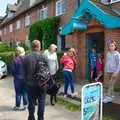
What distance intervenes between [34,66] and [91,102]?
2.19 metres

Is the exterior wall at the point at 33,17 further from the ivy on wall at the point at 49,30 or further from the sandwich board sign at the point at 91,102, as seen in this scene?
the sandwich board sign at the point at 91,102

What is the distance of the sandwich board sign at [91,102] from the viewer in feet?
19.0

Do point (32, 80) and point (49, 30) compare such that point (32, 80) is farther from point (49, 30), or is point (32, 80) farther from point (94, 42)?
point (49, 30)

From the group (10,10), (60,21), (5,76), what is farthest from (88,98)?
(10,10)

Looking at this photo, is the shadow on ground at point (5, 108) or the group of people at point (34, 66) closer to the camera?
the group of people at point (34, 66)

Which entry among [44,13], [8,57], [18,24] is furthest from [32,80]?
[18,24]

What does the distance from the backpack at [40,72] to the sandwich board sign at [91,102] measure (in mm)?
1794

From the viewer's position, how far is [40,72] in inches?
303

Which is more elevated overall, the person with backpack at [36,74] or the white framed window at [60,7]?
the white framed window at [60,7]

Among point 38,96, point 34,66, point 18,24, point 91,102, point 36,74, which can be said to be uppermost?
point 18,24

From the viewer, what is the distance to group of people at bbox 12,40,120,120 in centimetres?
772

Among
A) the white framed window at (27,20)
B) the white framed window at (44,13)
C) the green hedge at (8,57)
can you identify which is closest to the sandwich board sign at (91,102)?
the green hedge at (8,57)

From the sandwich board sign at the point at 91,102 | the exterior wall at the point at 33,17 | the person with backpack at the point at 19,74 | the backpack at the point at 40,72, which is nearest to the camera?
the sandwich board sign at the point at 91,102

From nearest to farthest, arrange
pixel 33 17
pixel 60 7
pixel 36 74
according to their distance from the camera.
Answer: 1. pixel 36 74
2. pixel 60 7
3. pixel 33 17
